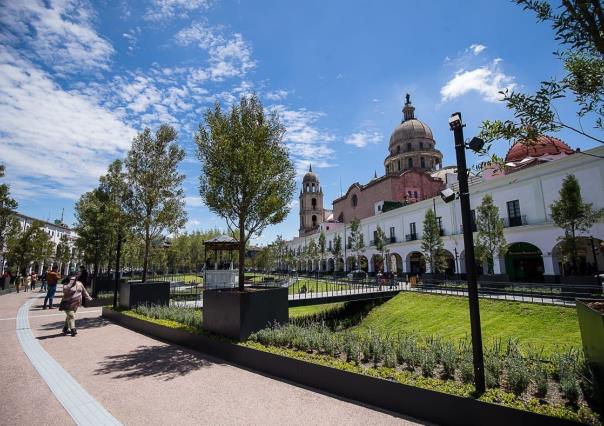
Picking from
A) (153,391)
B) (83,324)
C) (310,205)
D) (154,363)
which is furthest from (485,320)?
(310,205)

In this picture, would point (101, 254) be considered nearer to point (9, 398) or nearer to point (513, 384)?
point (9, 398)

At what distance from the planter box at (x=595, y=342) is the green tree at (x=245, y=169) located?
770 centimetres

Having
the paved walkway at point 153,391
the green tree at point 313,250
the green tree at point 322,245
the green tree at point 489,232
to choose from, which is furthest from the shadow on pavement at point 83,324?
the green tree at point 313,250

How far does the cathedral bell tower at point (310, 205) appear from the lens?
79.6 m

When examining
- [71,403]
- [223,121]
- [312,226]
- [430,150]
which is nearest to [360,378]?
[71,403]

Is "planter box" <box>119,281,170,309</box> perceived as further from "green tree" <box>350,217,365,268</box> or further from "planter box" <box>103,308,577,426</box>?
"green tree" <box>350,217,365,268</box>

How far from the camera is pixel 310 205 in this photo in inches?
3147

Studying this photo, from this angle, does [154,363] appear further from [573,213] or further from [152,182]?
[573,213]

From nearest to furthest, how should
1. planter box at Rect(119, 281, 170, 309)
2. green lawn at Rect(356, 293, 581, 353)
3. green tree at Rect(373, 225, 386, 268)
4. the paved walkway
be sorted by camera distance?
the paved walkway
green lawn at Rect(356, 293, 581, 353)
planter box at Rect(119, 281, 170, 309)
green tree at Rect(373, 225, 386, 268)

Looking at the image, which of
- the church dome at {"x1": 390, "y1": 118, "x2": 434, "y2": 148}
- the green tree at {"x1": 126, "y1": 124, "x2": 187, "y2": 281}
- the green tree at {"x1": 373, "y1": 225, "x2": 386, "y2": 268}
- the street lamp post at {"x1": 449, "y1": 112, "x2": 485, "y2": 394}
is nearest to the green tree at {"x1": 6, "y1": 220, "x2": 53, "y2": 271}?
the green tree at {"x1": 126, "y1": 124, "x2": 187, "y2": 281}

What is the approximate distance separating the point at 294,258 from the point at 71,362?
193 feet

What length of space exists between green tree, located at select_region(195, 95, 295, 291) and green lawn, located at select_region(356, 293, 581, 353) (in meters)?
8.20

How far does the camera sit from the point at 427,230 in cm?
3127

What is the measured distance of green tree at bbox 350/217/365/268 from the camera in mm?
44781
